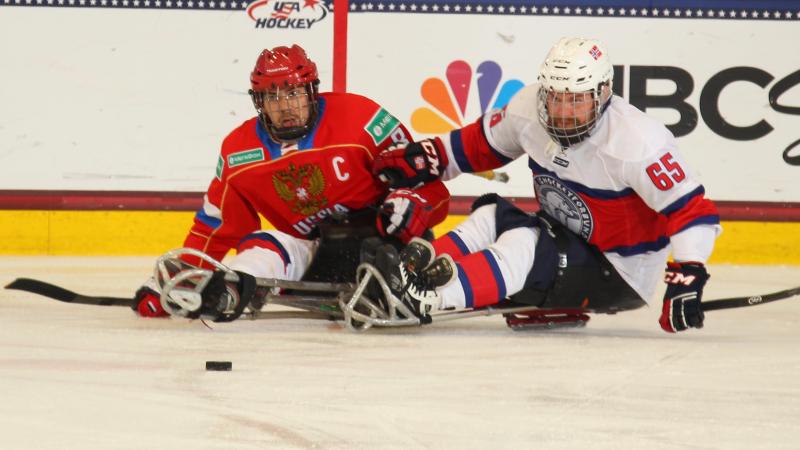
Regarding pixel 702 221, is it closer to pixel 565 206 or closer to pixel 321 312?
pixel 565 206

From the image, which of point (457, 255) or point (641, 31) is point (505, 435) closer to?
point (457, 255)

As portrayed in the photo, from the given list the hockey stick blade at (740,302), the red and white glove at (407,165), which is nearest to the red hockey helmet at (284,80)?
the red and white glove at (407,165)

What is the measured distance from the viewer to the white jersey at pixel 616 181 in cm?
378

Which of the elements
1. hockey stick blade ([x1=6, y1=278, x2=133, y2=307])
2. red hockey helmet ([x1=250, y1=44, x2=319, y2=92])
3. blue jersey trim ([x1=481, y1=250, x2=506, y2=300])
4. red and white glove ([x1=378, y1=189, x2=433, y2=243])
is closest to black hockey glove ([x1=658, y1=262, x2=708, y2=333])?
blue jersey trim ([x1=481, y1=250, x2=506, y2=300])

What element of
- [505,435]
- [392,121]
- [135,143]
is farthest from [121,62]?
[505,435]

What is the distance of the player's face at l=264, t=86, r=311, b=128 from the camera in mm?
4129

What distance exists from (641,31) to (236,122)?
1.76 m

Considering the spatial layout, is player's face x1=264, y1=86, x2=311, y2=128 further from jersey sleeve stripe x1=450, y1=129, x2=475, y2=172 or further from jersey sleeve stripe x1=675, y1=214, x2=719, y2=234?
jersey sleeve stripe x1=675, y1=214, x2=719, y2=234

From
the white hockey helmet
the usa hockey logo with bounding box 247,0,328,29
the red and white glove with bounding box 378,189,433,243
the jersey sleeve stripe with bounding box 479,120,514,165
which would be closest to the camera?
the white hockey helmet

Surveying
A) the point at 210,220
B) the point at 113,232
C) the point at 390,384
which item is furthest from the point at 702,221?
the point at 113,232

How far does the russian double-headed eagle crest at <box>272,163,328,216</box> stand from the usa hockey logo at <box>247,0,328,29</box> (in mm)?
1852

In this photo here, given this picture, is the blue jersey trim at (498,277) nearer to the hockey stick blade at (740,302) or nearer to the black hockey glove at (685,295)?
the black hockey glove at (685,295)

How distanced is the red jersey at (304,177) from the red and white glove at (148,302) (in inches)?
10.7

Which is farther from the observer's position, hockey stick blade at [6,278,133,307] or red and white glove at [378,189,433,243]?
hockey stick blade at [6,278,133,307]
